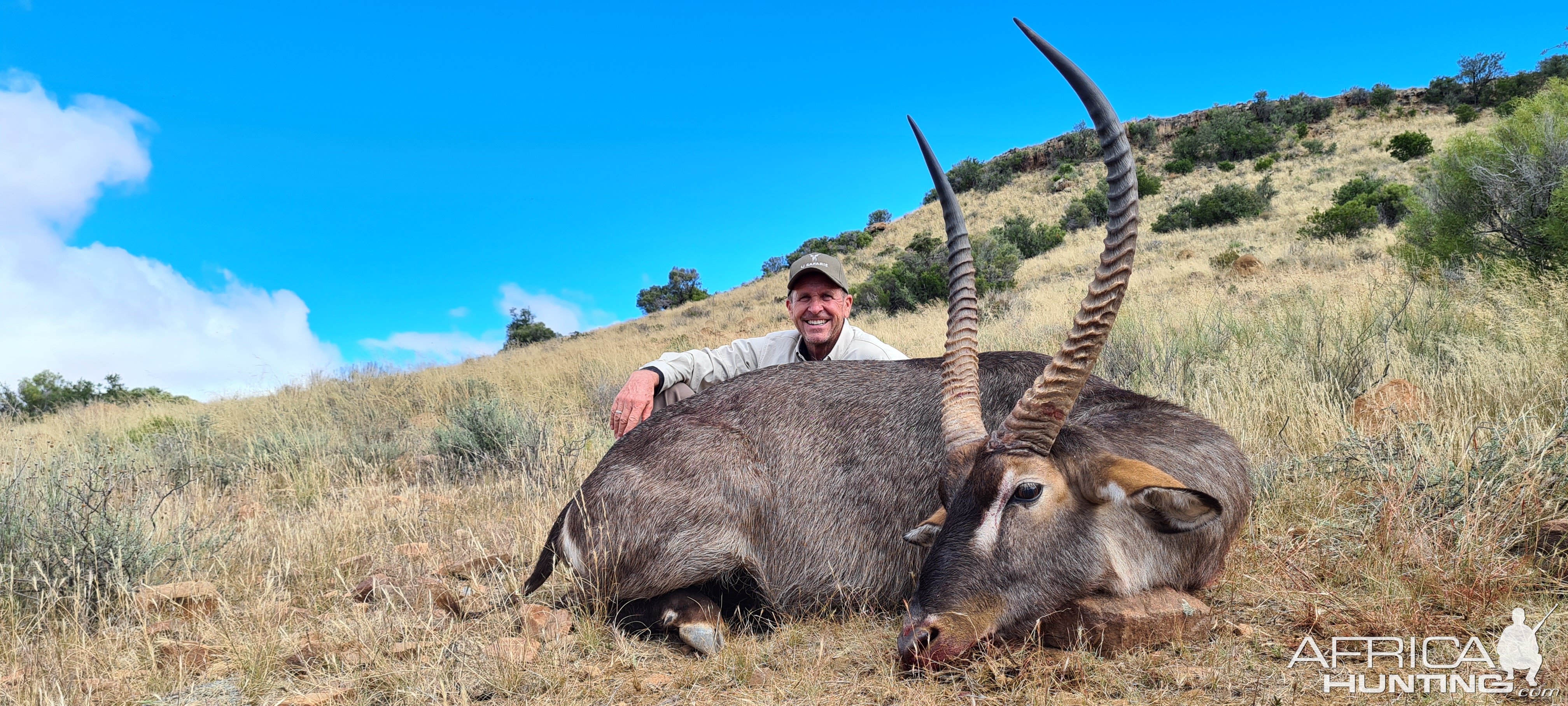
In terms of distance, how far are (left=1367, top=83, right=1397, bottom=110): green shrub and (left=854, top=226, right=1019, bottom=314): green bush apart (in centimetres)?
3953

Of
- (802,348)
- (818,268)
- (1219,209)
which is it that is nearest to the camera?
(818,268)

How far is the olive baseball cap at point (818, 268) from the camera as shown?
19.8 ft

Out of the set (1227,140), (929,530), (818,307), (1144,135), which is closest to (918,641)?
(929,530)

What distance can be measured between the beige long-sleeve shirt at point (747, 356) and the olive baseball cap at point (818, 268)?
449mm

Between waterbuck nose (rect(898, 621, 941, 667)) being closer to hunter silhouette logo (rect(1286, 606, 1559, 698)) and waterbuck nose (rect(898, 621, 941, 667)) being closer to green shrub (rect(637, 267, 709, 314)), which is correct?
hunter silhouette logo (rect(1286, 606, 1559, 698))

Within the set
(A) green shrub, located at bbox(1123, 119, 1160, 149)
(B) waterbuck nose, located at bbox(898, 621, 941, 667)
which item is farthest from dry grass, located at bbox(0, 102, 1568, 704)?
(A) green shrub, located at bbox(1123, 119, 1160, 149)

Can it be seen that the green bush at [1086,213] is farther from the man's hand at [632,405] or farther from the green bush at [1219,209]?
the man's hand at [632,405]

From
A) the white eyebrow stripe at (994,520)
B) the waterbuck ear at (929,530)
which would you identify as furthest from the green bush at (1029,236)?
the white eyebrow stripe at (994,520)

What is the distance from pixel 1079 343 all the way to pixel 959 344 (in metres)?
0.55

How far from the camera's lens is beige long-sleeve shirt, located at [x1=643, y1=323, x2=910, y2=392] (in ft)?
19.5

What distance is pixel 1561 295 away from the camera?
7707 millimetres

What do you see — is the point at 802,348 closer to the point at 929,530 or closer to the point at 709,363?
the point at 709,363

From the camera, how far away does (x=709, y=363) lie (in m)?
6.18

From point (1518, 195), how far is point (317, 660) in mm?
13825
